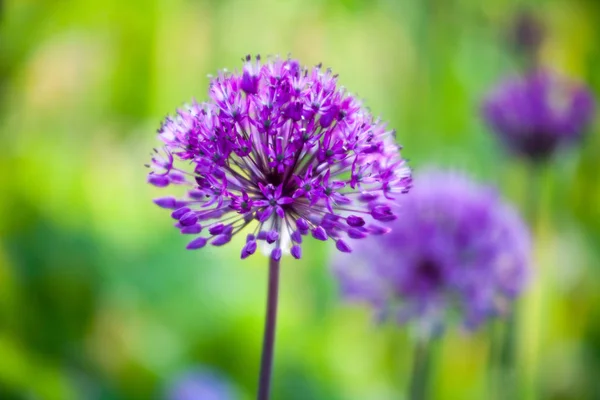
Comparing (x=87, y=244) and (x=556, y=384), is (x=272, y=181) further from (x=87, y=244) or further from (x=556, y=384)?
(x=556, y=384)

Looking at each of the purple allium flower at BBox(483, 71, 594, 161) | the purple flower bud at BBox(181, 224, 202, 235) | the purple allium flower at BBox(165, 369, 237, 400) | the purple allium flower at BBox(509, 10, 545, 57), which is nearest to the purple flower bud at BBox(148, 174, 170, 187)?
the purple flower bud at BBox(181, 224, 202, 235)

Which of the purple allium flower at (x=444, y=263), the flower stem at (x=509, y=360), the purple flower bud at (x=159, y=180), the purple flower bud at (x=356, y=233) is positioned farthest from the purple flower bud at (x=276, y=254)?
the flower stem at (x=509, y=360)

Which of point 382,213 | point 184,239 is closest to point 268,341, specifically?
point 382,213

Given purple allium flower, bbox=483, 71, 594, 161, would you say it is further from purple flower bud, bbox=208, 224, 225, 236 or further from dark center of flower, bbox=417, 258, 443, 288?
purple flower bud, bbox=208, 224, 225, 236

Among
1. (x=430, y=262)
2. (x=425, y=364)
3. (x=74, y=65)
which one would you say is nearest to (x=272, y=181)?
(x=430, y=262)

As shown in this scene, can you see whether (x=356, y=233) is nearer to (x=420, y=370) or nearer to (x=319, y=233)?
(x=319, y=233)
